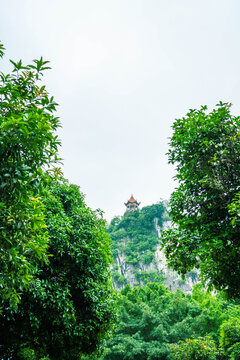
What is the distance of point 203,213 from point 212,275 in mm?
1394

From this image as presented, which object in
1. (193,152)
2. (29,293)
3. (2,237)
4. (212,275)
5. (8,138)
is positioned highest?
(193,152)

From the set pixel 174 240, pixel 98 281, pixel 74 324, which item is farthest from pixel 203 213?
pixel 74 324

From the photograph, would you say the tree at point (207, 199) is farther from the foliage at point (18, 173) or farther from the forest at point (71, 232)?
the foliage at point (18, 173)

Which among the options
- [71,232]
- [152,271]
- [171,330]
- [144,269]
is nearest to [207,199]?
[71,232]

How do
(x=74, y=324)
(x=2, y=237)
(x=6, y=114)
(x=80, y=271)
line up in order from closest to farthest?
1. (x=2, y=237)
2. (x=6, y=114)
3. (x=74, y=324)
4. (x=80, y=271)

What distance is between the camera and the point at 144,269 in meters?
52.5

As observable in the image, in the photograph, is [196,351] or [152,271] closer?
[196,351]

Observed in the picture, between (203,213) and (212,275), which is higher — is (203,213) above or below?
above

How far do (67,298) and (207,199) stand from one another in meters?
4.22

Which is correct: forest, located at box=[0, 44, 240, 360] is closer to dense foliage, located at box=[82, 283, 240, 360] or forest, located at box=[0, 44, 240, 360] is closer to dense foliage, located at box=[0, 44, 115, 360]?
dense foliage, located at box=[0, 44, 115, 360]

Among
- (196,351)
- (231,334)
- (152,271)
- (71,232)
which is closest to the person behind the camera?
(71,232)

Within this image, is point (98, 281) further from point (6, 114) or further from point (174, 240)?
point (6, 114)

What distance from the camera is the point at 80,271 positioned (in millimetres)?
6926

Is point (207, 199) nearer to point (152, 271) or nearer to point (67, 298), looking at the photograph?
point (67, 298)
